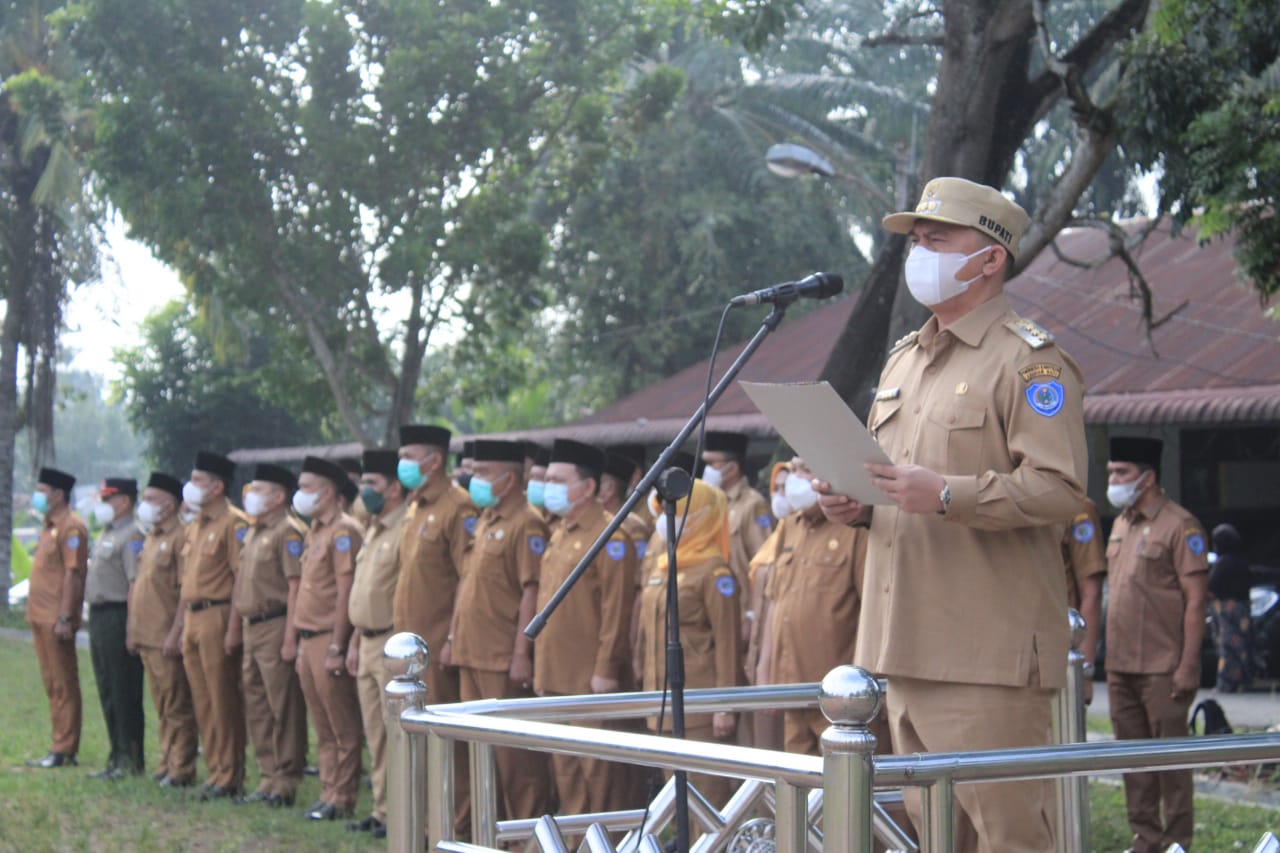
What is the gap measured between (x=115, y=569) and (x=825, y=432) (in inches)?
347

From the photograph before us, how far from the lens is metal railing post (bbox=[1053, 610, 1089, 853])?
3.93 meters

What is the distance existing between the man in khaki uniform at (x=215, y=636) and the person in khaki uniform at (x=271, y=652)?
21 cm

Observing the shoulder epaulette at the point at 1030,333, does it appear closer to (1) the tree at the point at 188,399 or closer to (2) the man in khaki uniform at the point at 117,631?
(2) the man in khaki uniform at the point at 117,631

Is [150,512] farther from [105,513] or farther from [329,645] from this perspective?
[329,645]

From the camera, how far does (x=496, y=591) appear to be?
27.4ft

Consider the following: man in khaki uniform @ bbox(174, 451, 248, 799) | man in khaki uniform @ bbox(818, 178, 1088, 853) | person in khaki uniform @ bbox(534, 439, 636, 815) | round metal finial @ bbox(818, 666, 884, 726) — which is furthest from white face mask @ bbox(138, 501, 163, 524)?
round metal finial @ bbox(818, 666, 884, 726)

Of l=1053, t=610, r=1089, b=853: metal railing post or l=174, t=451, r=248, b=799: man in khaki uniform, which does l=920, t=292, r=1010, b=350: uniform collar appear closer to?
l=1053, t=610, r=1089, b=853: metal railing post

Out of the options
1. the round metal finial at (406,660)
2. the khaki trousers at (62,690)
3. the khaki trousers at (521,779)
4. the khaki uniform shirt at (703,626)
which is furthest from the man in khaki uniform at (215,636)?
the round metal finial at (406,660)

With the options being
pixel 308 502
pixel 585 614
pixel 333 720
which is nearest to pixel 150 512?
pixel 308 502

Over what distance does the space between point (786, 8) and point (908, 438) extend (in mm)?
7445

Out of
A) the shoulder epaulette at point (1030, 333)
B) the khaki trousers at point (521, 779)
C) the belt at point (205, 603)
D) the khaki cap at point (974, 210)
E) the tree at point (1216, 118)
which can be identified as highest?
the tree at point (1216, 118)

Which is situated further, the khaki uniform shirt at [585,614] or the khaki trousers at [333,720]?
the khaki trousers at [333,720]

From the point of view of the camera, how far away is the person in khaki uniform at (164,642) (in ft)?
35.0

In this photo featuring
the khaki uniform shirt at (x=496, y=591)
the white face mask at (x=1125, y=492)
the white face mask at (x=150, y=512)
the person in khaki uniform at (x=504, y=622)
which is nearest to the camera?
the white face mask at (x=1125, y=492)
